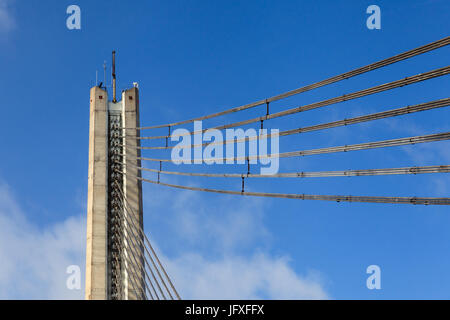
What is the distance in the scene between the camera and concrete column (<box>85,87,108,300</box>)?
30719 millimetres

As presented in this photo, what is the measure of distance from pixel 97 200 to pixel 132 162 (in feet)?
7.82

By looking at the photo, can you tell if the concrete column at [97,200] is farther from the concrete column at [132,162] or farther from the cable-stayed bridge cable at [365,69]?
the cable-stayed bridge cable at [365,69]

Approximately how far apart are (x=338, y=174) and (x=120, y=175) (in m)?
15.4

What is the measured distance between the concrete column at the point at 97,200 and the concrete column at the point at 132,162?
964 millimetres

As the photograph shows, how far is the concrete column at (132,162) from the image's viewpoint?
103 ft

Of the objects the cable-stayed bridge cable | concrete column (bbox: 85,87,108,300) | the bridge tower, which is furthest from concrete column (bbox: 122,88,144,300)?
the cable-stayed bridge cable

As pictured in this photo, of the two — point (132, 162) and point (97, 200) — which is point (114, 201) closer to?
point (97, 200)

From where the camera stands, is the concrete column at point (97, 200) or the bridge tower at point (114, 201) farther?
the concrete column at point (97, 200)

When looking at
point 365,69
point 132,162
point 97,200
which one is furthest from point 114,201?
point 365,69

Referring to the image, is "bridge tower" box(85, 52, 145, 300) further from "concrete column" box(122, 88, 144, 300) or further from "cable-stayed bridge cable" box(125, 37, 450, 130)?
"cable-stayed bridge cable" box(125, 37, 450, 130)

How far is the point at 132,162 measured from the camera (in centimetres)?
3209

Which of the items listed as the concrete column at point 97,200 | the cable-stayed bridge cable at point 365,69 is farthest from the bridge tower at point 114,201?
the cable-stayed bridge cable at point 365,69
